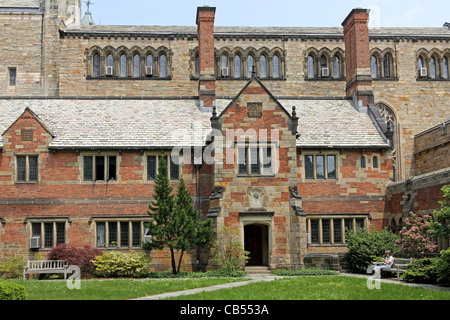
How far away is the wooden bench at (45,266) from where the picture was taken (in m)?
24.3

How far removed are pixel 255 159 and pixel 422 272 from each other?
1020 cm

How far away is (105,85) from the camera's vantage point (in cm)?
4219

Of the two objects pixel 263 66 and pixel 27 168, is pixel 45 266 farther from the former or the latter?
pixel 263 66

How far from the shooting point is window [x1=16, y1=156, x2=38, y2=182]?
2855 cm

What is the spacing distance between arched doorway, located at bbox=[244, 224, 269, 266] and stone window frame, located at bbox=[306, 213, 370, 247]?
8.69 ft

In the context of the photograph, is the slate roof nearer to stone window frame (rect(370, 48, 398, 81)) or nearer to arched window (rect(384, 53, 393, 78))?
stone window frame (rect(370, 48, 398, 81))

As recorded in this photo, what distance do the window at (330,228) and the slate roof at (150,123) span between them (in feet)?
12.8

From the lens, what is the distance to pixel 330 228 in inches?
1162

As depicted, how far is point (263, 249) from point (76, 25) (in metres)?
26.2

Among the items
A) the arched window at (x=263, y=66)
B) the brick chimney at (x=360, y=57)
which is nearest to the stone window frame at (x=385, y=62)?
the arched window at (x=263, y=66)

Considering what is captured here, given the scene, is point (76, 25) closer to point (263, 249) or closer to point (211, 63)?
point (211, 63)

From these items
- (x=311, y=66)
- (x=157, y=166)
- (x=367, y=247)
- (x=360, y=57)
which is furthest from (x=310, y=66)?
(x=367, y=247)

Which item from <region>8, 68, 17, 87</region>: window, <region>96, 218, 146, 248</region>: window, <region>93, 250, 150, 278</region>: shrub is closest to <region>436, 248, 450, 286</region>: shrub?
<region>93, 250, 150, 278</region>: shrub
